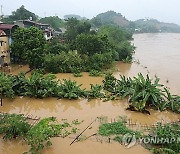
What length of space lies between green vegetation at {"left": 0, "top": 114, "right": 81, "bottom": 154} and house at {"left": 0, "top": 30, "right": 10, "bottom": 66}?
12.0 m

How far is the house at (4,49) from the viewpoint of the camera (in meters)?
23.7

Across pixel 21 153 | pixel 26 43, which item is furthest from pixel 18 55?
pixel 21 153

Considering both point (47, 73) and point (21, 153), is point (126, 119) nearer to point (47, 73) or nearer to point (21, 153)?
point (21, 153)

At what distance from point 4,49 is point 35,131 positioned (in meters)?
15.6

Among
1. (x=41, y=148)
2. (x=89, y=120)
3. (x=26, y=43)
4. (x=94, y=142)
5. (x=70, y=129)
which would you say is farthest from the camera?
(x=26, y=43)

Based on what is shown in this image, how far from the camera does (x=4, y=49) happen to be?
24.2m

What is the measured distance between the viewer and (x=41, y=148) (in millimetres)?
10461

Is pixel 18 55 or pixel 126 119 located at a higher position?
pixel 18 55

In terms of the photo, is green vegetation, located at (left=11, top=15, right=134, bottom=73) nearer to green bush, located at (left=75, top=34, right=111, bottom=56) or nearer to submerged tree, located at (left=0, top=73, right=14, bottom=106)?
green bush, located at (left=75, top=34, right=111, bottom=56)

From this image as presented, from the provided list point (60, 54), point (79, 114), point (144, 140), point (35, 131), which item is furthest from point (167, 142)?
point (60, 54)

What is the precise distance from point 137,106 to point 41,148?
6683 millimetres

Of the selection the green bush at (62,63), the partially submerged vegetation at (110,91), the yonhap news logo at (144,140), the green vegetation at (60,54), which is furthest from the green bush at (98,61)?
the yonhap news logo at (144,140)

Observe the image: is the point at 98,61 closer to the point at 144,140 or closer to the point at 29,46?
the point at 29,46

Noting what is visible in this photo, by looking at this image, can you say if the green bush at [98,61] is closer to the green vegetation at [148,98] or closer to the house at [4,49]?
the house at [4,49]
